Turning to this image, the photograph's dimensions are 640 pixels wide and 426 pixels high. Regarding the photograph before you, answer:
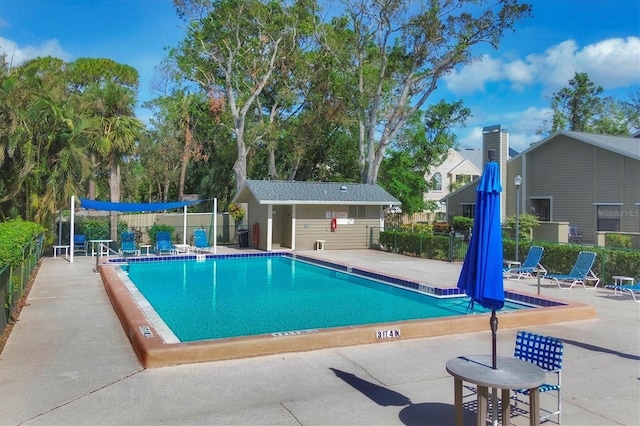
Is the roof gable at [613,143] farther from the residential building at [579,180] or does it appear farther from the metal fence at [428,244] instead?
the metal fence at [428,244]

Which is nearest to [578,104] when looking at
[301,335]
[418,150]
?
[418,150]

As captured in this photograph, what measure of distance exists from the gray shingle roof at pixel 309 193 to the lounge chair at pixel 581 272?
1064 cm

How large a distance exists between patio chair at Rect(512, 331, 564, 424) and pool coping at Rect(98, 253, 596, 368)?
8.44ft

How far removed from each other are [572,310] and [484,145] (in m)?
19.2

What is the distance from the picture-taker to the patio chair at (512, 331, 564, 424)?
15.1ft

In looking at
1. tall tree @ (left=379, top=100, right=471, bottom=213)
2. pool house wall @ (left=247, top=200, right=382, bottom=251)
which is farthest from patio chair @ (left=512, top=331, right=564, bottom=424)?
tall tree @ (left=379, top=100, right=471, bottom=213)

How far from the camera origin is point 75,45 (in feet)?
93.5

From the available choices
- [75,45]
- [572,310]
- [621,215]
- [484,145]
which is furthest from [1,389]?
[75,45]

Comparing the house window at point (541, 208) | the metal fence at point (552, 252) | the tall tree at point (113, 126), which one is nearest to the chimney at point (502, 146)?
the house window at point (541, 208)

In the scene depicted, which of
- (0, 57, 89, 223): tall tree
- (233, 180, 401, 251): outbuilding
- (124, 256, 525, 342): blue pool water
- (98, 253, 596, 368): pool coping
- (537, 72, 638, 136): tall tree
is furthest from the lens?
(537, 72, 638, 136): tall tree

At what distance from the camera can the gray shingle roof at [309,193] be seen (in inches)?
833

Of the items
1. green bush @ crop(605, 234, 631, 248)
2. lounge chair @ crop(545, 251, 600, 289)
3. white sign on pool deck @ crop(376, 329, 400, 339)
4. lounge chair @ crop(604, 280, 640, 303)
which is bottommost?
white sign on pool deck @ crop(376, 329, 400, 339)

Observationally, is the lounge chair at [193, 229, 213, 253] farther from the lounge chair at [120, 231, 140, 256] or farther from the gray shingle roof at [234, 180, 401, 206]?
the lounge chair at [120, 231, 140, 256]

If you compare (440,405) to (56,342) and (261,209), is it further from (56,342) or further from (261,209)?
(261,209)
